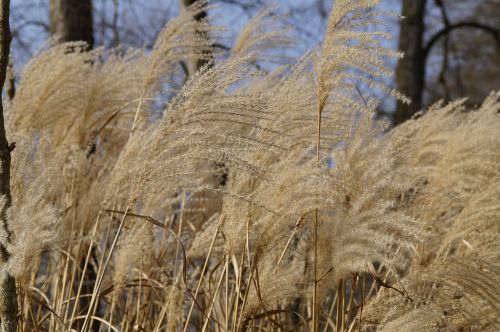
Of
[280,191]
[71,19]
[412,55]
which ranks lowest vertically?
[412,55]

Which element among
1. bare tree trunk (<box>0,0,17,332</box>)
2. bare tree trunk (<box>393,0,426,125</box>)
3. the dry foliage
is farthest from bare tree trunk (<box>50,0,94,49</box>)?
bare tree trunk (<box>393,0,426,125</box>)

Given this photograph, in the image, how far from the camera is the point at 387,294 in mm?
2154

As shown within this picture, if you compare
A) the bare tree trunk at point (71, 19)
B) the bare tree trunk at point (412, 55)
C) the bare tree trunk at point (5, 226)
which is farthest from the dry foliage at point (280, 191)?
the bare tree trunk at point (412, 55)

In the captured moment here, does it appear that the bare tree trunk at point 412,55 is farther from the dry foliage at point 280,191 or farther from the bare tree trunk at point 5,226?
the bare tree trunk at point 5,226

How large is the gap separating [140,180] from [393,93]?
714 mm

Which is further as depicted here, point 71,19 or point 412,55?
point 412,55

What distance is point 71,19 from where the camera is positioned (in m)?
4.62

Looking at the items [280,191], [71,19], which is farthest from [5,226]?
[71,19]

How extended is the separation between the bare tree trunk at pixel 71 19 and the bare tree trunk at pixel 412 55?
3.57m

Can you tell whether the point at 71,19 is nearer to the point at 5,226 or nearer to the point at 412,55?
the point at 5,226

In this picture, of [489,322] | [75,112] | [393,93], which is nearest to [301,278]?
[489,322]

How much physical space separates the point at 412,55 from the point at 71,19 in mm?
3895

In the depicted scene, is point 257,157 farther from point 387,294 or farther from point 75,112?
point 75,112

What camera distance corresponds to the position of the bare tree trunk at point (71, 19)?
4613 millimetres
